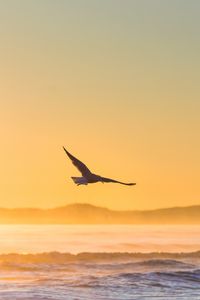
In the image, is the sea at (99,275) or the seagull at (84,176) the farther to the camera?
the sea at (99,275)

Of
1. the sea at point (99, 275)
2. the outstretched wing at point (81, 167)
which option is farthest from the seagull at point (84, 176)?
the sea at point (99, 275)

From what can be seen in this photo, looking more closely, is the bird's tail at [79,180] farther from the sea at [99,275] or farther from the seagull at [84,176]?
the sea at [99,275]

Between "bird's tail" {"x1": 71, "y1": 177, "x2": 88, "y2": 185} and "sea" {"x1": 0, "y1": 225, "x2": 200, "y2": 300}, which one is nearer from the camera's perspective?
"bird's tail" {"x1": 71, "y1": 177, "x2": 88, "y2": 185}

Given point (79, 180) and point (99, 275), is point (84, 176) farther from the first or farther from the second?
point (99, 275)

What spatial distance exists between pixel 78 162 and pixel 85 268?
164 feet

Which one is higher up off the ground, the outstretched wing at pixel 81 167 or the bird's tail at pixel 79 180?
the outstretched wing at pixel 81 167

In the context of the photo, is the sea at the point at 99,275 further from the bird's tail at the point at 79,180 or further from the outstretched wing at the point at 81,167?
the bird's tail at the point at 79,180

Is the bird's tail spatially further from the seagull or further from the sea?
the sea

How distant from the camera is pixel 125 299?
49.8 metres

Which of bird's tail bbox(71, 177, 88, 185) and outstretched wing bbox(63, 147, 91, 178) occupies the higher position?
outstretched wing bbox(63, 147, 91, 178)

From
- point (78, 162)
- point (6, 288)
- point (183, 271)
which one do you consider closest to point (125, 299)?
point (6, 288)

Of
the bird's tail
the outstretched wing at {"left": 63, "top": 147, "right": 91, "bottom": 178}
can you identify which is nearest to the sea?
the outstretched wing at {"left": 63, "top": 147, "right": 91, "bottom": 178}

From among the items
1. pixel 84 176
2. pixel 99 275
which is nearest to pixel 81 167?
pixel 84 176

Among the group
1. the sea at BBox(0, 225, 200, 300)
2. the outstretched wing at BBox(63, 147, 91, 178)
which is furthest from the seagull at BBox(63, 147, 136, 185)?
the sea at BBox(0, 225, 200, 300)
